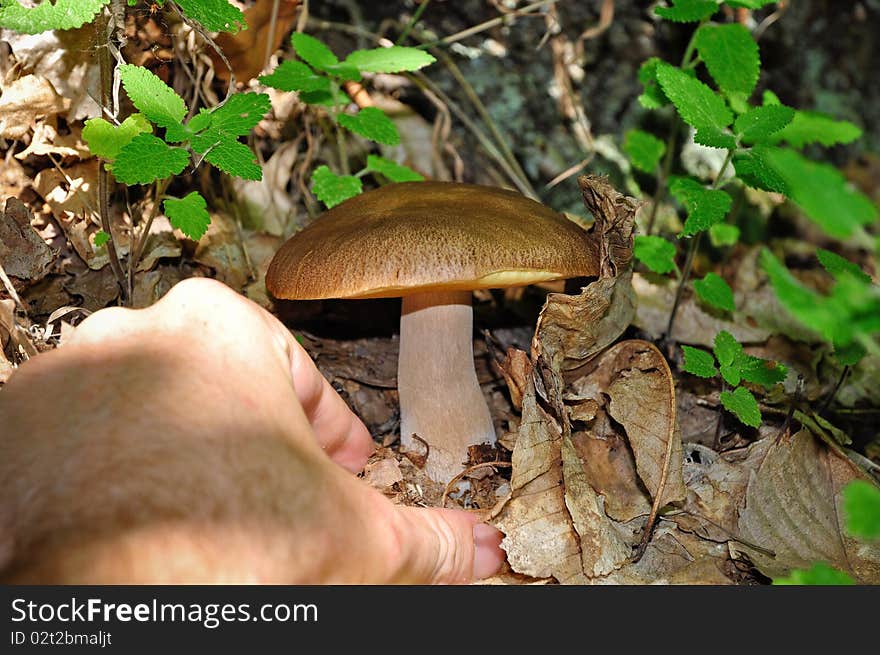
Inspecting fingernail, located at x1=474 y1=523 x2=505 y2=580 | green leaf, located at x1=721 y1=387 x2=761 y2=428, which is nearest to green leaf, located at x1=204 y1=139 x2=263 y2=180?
fingernail, located at x1=474 y1=523 x2=505 y2=580

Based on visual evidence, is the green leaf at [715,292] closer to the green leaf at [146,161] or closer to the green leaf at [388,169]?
the green leaf at [388,169]

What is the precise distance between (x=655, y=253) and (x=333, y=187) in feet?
4.68

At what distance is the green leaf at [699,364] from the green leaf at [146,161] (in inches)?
72.3

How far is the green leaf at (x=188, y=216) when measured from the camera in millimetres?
2420

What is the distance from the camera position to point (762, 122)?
252cm

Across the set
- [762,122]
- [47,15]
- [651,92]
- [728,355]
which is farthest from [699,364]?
[47,15]

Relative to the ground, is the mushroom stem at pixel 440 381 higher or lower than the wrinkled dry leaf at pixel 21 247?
lower

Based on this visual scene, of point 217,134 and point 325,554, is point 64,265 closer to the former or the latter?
point 217,134

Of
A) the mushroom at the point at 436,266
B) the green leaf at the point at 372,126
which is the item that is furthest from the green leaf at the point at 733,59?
the green leaf at the point at 372,126

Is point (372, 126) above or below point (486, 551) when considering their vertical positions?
above

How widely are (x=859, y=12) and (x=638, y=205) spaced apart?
3.28 metres

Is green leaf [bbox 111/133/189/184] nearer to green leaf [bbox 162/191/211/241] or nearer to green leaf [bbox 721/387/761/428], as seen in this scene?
→ green leaf [bbox 162/191/211/241]

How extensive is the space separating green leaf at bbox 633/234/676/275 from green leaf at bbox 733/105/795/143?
26.4 inches

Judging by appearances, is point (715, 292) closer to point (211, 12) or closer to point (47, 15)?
point (211, 12)
